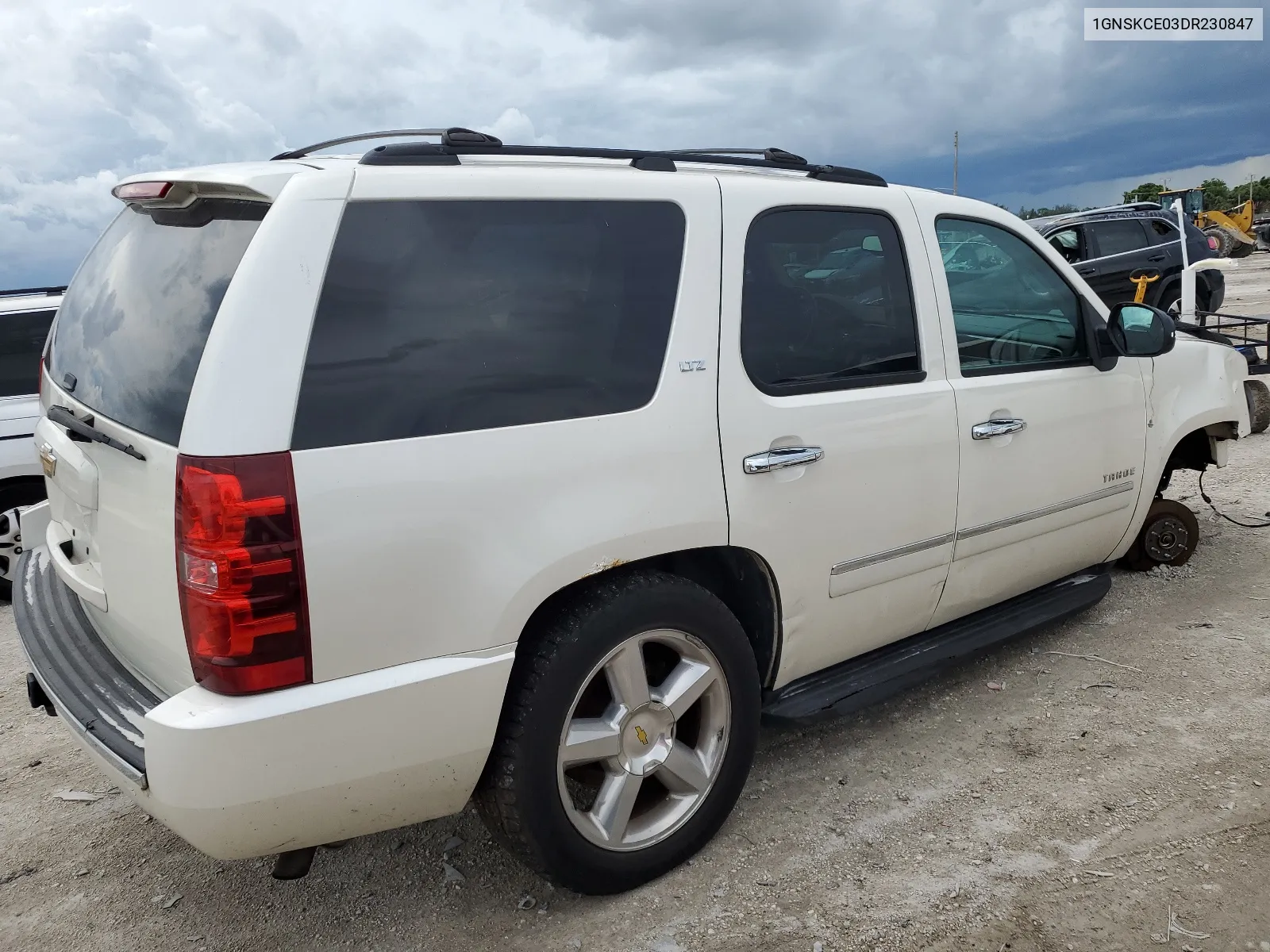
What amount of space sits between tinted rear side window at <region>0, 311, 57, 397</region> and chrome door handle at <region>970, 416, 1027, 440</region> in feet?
16.2

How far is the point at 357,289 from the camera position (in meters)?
2.17

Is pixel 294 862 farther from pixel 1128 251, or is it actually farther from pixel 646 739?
pixel 1128 251

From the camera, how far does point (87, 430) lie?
7.96 feet

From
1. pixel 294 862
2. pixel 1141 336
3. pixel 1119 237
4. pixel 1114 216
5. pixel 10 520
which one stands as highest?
pixel 1114 216

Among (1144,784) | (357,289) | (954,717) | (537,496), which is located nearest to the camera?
(357,289)

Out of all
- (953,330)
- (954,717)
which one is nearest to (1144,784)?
(954,717)

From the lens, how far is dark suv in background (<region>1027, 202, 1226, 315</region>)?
14320mm

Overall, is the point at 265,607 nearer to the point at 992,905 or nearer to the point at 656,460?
the point at 656,460

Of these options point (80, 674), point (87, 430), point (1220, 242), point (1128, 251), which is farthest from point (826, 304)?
point (1220, 242)

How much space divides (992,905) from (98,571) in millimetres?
2474

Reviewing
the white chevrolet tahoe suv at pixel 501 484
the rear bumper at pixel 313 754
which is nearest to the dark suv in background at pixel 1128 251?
the white chevrolet tahoe suv at pixel 501 484

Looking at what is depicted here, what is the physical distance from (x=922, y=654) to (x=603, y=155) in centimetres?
197

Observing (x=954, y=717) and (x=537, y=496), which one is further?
(x=954, y=717)

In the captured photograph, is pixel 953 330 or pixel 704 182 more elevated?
pixel 704 182
